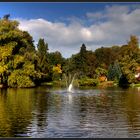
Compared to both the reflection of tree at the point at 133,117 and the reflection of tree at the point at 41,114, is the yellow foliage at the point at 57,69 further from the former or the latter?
the reflection of tree at the point at 133,117

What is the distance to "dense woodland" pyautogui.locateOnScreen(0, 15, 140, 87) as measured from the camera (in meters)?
22.0

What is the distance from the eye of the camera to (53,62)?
2497 centimetres

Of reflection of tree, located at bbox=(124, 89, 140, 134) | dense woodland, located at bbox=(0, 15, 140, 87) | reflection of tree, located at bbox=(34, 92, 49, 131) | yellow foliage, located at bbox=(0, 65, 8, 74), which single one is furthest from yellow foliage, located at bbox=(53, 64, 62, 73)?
reflection of tree, located at bbox=(124, 89, 140, 134)

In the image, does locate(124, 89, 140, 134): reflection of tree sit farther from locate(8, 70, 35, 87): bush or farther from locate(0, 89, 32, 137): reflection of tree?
locate(8, 70, 35, 87): bush

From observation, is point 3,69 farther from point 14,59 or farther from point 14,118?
point 14,118

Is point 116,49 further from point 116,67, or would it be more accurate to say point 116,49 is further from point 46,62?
point 46,62

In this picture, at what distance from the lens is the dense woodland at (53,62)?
2202 centimetres

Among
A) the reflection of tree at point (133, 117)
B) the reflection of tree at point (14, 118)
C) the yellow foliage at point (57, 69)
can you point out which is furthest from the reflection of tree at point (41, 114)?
the yellow foliage at point (57, 69)

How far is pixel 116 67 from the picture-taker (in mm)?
23047

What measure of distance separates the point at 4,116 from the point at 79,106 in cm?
343

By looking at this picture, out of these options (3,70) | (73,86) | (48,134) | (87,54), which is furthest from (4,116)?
(3,70)

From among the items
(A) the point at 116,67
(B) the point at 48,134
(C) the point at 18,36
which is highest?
(C) the point at 18,36

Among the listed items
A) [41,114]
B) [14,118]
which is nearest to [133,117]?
[41,114]

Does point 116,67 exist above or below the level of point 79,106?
above
